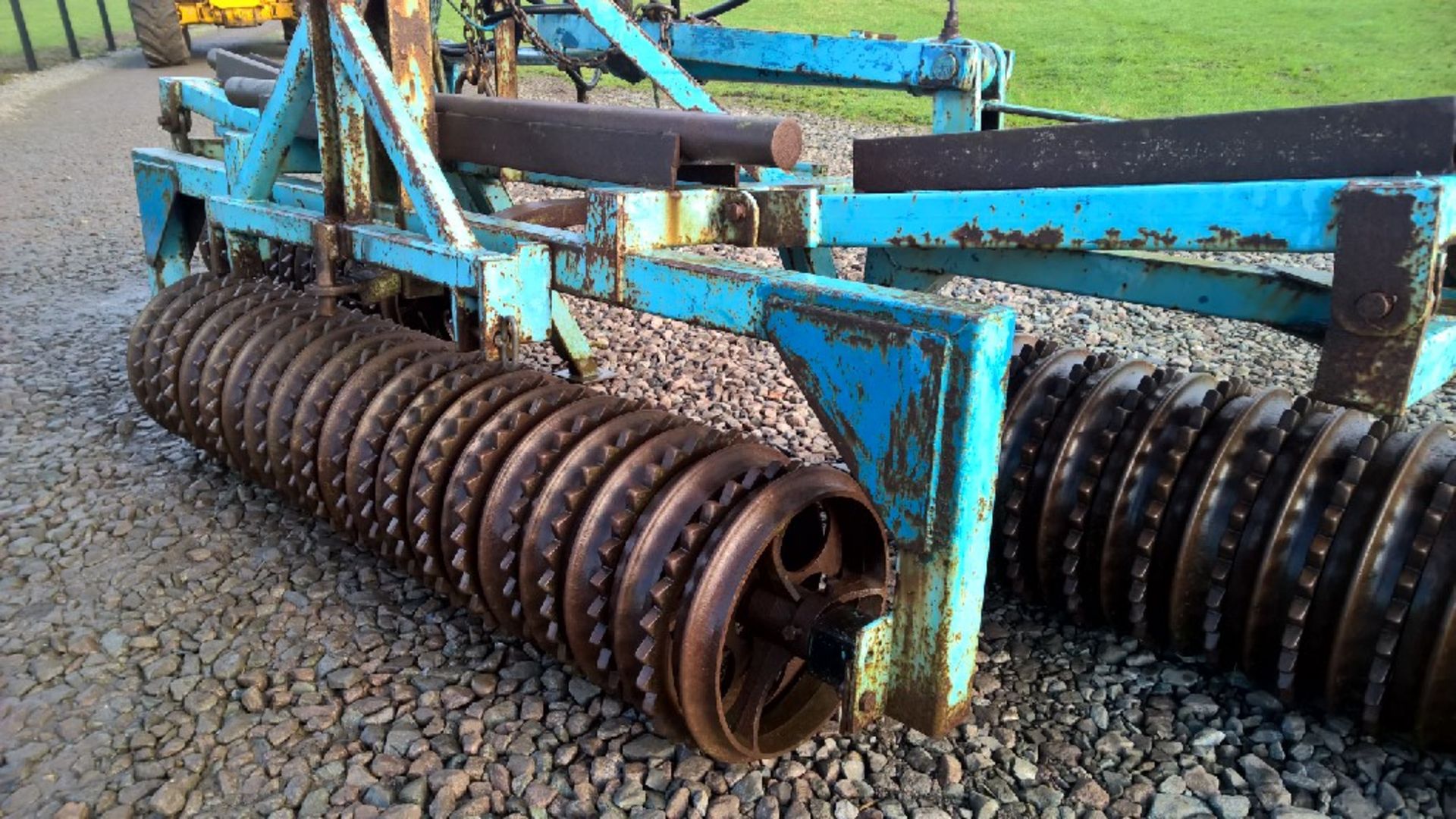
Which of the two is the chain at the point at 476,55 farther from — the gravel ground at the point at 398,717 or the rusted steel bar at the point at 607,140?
the gravel ground at the point at 398,717

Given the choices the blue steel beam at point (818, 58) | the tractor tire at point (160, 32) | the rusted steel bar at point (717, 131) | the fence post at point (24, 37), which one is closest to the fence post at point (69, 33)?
the fence post at point (24, 37)

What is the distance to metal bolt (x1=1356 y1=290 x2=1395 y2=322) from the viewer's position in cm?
178

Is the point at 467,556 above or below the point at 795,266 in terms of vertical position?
below

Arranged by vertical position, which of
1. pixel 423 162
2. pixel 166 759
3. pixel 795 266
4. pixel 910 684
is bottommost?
pixel 166 759

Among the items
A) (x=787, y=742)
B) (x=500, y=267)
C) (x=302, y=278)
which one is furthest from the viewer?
(x=302, y=278)

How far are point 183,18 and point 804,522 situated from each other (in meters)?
14.1

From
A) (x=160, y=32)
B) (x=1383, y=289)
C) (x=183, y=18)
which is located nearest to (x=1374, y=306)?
(x=1383, y=289)

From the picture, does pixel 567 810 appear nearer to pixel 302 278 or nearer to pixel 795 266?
pixel 795 266

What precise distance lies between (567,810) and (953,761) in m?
0.78

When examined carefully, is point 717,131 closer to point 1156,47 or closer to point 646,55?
point 646,55

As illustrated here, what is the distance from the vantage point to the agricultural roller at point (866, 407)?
1.98 metres

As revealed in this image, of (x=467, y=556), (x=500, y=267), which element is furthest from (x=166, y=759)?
(x=500, y=267)

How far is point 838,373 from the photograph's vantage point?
2074mm

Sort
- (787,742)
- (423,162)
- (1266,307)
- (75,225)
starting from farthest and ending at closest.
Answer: (75,225) < (423,162) < (1266,307) < (787,742)
